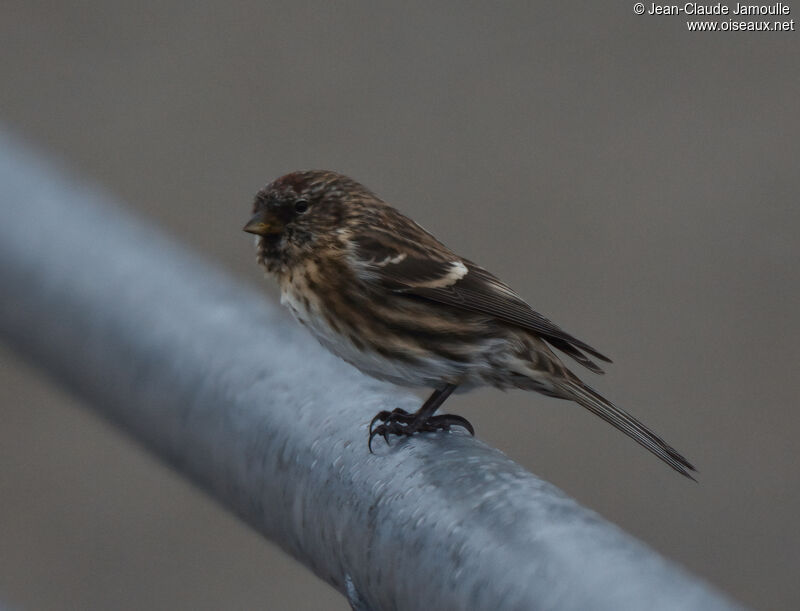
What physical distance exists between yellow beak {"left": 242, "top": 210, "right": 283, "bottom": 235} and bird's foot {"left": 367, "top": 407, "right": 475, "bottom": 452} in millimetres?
1016

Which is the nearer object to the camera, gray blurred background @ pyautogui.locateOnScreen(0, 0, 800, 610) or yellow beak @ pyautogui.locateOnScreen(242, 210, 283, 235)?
yellow beak @ pyautogui.locateOnScreen(242, 210, 283, 235)

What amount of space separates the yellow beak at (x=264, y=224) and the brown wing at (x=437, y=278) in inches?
7.5

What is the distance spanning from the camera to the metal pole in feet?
4.52

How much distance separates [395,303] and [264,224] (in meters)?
0.35

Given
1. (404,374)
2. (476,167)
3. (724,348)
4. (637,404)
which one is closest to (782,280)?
(724,348)

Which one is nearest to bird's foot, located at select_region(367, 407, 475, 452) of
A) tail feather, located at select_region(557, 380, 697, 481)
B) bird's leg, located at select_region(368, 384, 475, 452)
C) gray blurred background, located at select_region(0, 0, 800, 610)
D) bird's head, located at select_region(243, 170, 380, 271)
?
bird's leg, located at select_region(368, 384, 475, 452)

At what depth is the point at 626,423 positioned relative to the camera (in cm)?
290

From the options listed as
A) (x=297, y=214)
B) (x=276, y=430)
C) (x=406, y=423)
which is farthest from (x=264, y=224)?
(x=276, y=430)

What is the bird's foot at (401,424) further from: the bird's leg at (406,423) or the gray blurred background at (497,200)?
the gray blurred background at (497,200)

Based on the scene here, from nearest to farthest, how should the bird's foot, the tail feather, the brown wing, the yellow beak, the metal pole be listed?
the metal pole
the bird's foot
the tail feather
the brown wing
the yellow beak

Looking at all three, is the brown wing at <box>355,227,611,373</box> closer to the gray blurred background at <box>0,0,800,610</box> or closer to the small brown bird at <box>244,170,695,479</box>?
the small brown bird at <box>244,170,695,479</box>

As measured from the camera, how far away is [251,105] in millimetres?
8578

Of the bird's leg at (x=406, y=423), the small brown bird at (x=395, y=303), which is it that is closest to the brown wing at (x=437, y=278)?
the small brown bird at (x=395, y=303)

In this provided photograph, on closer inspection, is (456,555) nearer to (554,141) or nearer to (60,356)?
(60,356)
